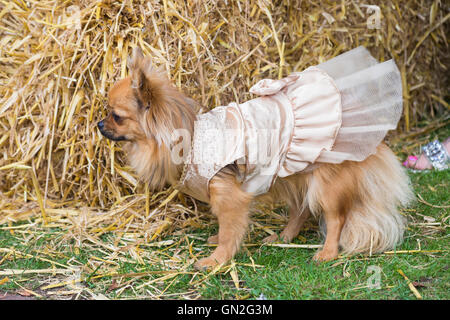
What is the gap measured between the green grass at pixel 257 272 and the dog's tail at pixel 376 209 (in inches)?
3.4

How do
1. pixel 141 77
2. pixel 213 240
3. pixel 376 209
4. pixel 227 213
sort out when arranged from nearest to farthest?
1. pixel 141 77
2. pixel 227 213
3. pixel 376 209
4. pixel 213 240

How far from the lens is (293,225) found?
3.38 m

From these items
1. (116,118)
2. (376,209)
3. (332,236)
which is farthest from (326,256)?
(116,118)

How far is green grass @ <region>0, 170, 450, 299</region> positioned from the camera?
99.7 inches

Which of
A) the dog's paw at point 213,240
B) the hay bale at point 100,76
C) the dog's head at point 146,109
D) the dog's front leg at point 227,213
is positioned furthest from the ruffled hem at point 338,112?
the hay bale at point 100,76

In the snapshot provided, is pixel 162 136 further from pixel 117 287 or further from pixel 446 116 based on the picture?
pixel 446 116

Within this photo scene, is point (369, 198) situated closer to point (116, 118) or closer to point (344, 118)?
point (344, 118)

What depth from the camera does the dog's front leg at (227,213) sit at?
284 cm

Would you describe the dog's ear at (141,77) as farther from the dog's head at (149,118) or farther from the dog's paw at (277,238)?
the dog's paw at (277,238)

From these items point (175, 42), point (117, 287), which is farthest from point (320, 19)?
point (117, 287)

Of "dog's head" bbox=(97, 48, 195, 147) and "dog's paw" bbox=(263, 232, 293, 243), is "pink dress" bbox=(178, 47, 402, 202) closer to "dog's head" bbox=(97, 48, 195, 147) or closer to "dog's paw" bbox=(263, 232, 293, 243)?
"dog's head" bbox=(97, 48, 195, 147)

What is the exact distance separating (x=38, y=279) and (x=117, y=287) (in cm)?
51

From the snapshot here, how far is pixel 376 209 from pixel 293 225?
0.62 meters

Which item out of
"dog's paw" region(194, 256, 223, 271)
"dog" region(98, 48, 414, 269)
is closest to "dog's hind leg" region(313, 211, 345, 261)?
"dog" region(98, 48, 414, 269)
